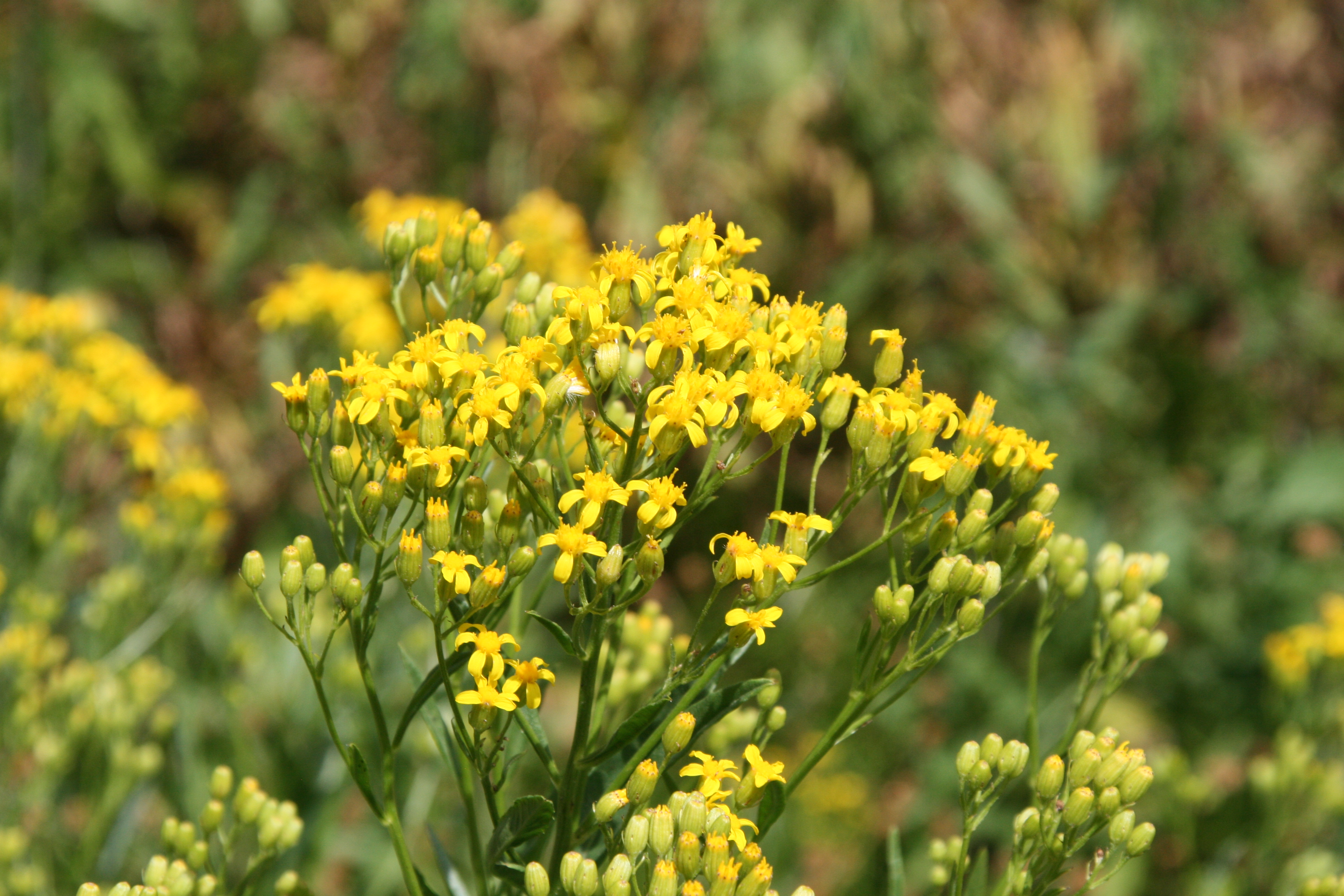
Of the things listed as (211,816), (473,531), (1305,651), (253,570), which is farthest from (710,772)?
(1305,651)

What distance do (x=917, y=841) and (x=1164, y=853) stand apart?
42.9 inches

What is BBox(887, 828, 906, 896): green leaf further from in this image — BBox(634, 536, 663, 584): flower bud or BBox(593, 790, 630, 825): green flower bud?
BBox(634, 536, 663, 584): flower bud

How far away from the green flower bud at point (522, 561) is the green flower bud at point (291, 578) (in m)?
0.29

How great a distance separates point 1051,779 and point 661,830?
48 cm

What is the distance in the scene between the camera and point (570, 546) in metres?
1.10

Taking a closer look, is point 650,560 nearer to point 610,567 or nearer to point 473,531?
point 610,567

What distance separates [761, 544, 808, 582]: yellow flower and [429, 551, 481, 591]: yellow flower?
31 centimetres

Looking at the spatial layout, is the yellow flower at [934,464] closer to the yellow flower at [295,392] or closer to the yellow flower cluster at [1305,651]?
the yellow flower at [295,392]

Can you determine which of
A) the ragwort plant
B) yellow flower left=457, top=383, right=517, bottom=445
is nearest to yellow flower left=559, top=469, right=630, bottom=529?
the ragwort plant

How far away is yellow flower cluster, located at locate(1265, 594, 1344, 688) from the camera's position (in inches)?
99.7

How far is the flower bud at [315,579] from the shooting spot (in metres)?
1.30

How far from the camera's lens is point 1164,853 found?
3688 mm

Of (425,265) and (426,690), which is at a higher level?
Result: (425,265)

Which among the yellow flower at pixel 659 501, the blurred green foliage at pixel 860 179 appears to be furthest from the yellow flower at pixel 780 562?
the blurred green foliage at pixel 860 179
